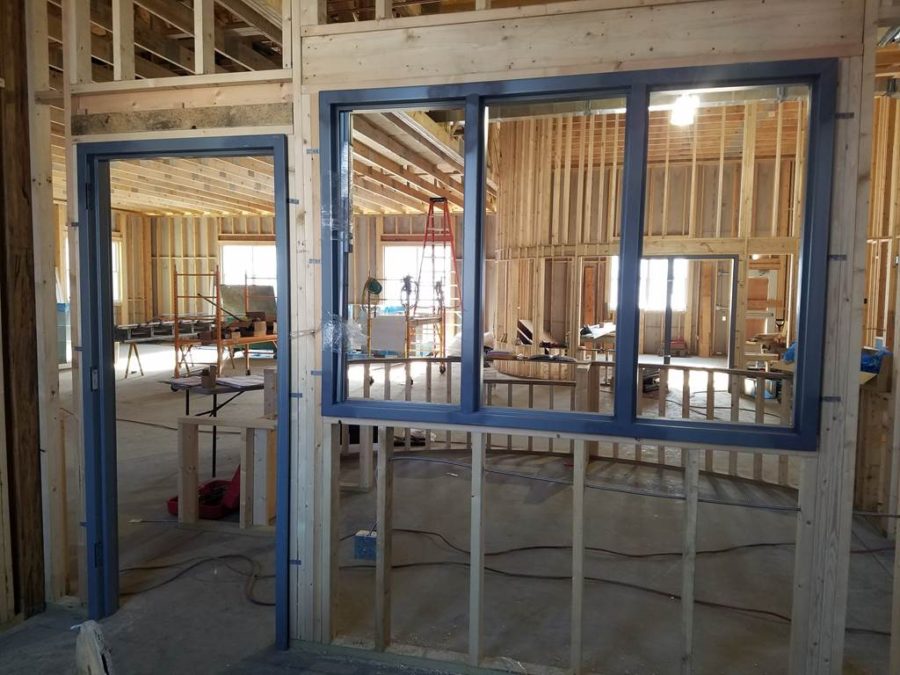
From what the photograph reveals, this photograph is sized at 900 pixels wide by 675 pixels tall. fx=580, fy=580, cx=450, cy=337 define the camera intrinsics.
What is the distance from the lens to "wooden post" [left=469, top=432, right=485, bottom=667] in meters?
2.77

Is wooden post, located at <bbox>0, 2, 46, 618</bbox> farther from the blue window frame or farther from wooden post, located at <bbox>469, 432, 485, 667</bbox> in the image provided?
wooden post, located at <bbox>469, 432, 485, 667</bbox>

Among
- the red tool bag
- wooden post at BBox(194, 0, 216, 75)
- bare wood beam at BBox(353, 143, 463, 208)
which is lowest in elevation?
the red tool bag

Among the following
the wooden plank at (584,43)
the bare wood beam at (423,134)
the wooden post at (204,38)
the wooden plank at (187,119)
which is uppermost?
the bare wood beam at (423,134)

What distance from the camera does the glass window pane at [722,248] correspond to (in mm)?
9008

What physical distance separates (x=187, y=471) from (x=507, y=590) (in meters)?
2.66

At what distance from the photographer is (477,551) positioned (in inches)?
110

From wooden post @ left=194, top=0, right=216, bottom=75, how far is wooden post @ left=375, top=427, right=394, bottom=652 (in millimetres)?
2076

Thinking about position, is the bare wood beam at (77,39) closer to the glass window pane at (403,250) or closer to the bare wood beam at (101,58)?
the glass window pane at (403,250)

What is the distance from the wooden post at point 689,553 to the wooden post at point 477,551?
91cm

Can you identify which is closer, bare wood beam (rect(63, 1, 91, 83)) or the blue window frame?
the blue window frame

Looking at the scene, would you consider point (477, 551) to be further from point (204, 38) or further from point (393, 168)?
point (393, 168)

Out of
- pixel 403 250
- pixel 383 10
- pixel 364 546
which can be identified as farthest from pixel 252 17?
pixel 403 250

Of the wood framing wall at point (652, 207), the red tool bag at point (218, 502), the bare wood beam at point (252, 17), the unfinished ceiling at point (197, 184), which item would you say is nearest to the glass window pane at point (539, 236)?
the wood framing wall at point (652, 207)

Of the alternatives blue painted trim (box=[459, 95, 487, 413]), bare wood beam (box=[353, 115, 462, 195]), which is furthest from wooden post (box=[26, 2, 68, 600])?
bare wood beam (box=[353, 115, 462, 195])
